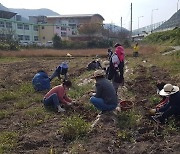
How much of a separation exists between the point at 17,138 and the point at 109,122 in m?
2.17

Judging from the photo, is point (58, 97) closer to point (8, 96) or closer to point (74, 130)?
point (74, 130)

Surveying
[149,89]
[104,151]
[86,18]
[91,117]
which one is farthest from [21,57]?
[86,18]

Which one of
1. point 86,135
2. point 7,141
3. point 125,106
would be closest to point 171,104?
point 125,106

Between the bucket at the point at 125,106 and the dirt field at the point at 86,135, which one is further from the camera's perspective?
the bucket at the point at 125,106

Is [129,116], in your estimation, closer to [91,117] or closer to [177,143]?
[91,117]

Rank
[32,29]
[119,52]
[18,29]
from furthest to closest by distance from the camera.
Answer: [32,29] < [18,29] < [119,52]

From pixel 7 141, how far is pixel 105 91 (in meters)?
2.71

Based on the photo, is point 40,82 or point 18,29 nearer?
point 40,82

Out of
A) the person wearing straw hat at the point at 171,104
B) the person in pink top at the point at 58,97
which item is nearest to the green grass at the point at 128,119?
the person wearing straw hat at the point at 171,104

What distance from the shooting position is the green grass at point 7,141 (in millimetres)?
5867

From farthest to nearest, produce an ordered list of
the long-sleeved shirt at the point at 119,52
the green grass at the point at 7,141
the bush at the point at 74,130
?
the long-sleeved shirt at the point at 119,52 < the bush at the point at 74,130 < the green grass at the point at 7,141

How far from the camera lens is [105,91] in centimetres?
773

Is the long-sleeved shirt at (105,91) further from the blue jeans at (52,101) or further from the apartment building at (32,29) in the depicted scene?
the apartment building at (32,29)

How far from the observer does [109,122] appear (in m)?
7.33
